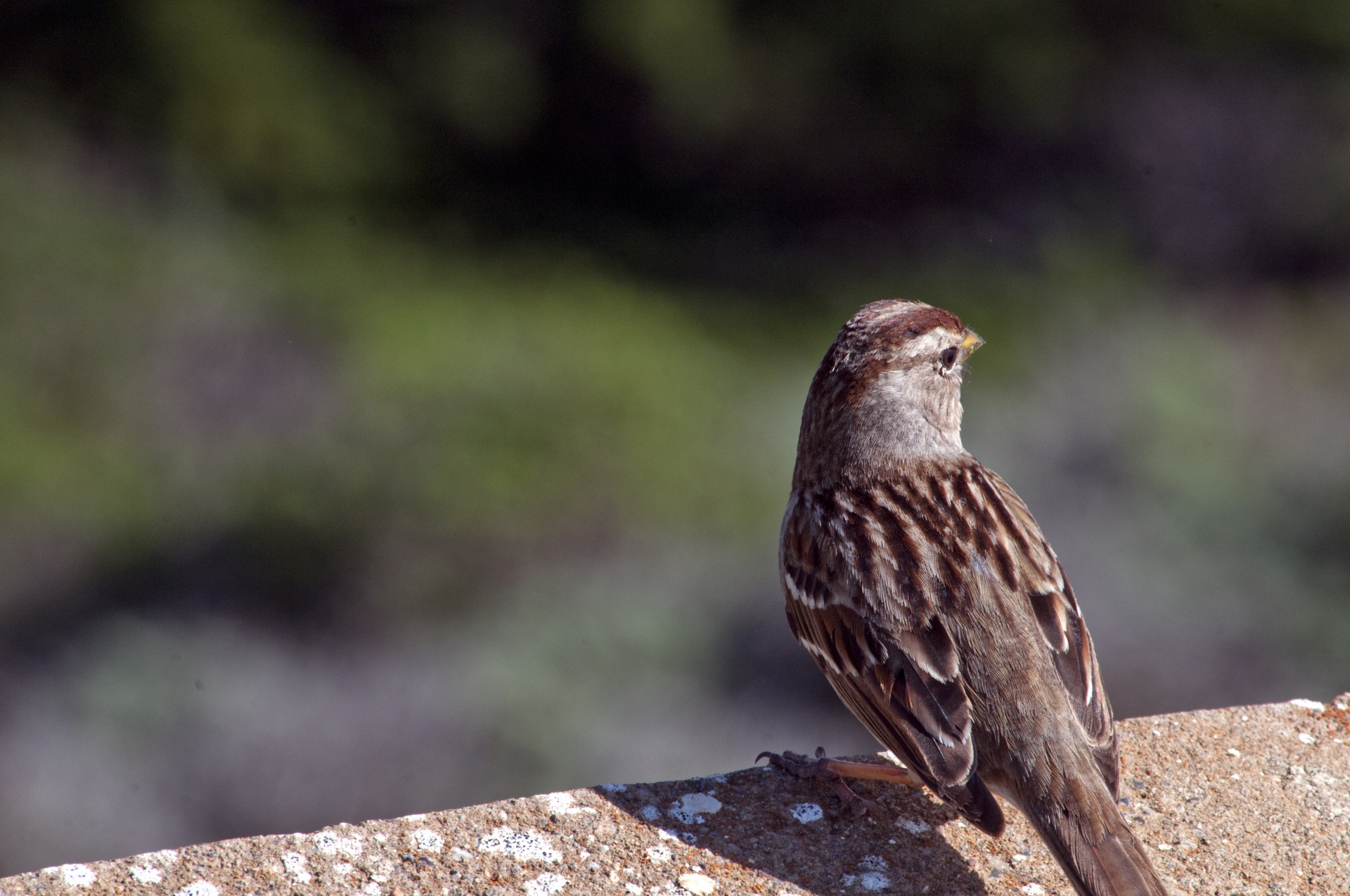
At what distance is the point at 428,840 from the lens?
2584 millimetres

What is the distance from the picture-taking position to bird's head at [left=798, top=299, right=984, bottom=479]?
3508 millimetres

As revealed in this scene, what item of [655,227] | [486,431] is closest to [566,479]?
[486,431]

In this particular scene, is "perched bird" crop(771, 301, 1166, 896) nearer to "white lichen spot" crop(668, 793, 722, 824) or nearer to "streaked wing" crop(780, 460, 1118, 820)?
"streaked wing" crop(780, 460, 1118, 820)

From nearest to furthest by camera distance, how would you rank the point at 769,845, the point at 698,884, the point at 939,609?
1. the point at 698,884
2. the point at 769,845
3. the point at 939,609

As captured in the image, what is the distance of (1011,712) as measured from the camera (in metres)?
2.76

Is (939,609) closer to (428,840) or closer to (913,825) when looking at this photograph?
(913,825)

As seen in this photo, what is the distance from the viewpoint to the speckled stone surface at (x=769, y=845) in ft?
8.14

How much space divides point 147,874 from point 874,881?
1.31 metres

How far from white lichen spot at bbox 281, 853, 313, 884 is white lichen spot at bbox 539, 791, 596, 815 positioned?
47 centimetres

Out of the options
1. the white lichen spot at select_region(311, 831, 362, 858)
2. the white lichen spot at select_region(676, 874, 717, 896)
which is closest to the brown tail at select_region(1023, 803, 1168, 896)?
the white lichen spot at select_region(676, 874, 717, 896)

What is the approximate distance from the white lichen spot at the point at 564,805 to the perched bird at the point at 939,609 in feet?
1.56

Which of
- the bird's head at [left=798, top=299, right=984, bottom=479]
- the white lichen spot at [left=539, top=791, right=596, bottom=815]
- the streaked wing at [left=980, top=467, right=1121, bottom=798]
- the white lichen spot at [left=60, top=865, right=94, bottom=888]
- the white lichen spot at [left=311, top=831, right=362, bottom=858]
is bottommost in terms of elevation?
the white lichen spot at [left=60, top=865, right=94, bottom=888]

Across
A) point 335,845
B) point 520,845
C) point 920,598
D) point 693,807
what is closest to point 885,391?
point 920,598

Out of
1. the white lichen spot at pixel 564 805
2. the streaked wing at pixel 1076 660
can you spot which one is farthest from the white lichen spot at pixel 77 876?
the streaked wing at pixel 1076 660
